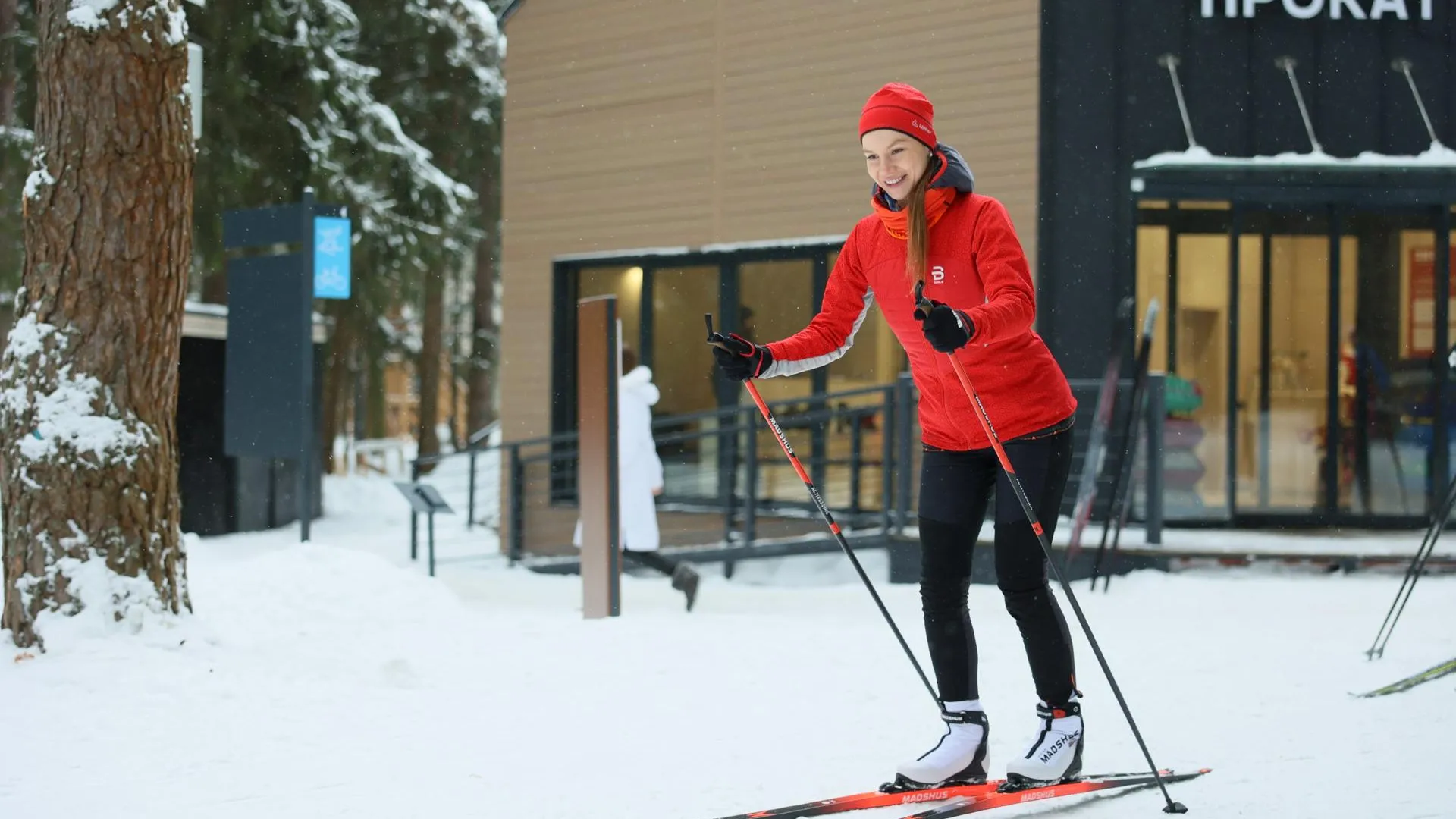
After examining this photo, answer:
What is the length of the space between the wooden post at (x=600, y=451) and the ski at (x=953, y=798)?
4087 millimetres

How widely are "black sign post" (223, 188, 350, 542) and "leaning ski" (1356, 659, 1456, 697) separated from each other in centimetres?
589

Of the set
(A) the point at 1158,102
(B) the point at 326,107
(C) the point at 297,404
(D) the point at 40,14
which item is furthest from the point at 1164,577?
(B) the point at 326,107

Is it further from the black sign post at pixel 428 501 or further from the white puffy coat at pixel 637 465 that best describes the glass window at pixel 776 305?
the black sign post at pixel 428 501

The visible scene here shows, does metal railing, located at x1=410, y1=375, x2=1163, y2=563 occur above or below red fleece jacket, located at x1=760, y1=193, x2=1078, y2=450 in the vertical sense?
below

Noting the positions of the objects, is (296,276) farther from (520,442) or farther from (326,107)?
(326,107)

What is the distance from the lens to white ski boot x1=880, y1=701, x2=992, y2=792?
3654 mm

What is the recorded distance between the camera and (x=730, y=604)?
9383 millimetres

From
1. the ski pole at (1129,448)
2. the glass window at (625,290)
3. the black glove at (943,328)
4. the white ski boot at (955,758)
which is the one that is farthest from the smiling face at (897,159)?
the glass window at (625,290)

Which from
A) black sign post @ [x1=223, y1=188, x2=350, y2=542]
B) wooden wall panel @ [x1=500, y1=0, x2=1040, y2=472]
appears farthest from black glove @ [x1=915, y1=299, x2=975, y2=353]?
wooden wall panel @ [x1=500, y1=0, x2=1040, y2=472]

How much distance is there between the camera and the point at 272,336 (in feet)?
28.3

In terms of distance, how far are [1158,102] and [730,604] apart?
5.13m

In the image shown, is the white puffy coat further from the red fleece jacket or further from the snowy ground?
the red fleece jacket

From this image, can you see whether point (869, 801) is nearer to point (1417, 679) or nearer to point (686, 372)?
point (1417, 679)

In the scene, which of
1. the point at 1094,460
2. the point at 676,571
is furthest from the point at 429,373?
the point at 1094,460
